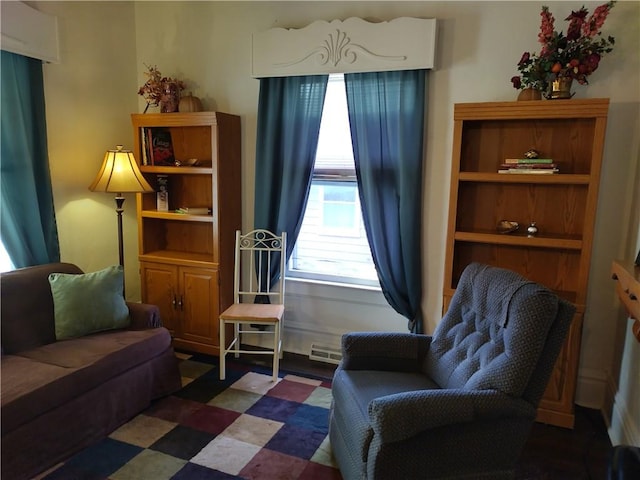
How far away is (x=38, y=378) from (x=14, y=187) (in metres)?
1.32

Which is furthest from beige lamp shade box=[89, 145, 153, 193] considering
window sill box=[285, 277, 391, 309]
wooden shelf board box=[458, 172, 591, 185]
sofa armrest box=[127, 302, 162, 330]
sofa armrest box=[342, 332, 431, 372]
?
wooden shelf board box=[458, 172, 591, 185]

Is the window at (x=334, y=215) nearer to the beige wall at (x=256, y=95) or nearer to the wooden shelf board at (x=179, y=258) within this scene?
the beige wall at (x=256, y=95)

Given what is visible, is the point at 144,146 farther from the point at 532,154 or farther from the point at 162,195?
the point at 532,154

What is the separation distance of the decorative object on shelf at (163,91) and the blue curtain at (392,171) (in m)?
1.35

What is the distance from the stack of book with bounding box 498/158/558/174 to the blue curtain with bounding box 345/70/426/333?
0.56 meters

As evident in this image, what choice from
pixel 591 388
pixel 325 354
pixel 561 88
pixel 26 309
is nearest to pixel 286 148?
pixel 325 354

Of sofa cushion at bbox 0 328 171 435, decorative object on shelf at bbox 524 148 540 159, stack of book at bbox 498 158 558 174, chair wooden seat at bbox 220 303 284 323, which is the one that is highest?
decorative object on shelf at bbox 524 148 540 159

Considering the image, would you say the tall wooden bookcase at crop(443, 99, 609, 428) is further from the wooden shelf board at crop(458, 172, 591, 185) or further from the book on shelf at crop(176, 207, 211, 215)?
the book on shelf at crop(176, 207, 211, 215)

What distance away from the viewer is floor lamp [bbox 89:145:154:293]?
123 inches

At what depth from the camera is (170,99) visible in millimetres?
3441

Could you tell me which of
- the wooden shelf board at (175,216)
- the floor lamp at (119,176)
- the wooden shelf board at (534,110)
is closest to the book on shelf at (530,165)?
the wooden shelf board at (534,110)

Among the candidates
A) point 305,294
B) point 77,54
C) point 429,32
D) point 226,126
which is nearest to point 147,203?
point 226,126

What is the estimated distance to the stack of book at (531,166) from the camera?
2553 mm

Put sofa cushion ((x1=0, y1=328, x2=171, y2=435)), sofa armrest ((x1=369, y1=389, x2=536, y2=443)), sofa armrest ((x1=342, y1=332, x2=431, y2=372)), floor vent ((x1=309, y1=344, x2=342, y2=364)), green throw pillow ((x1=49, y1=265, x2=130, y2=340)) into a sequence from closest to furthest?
sofa armrest ((x1=369, y1=389, x2=536, y2=443))
sofa cushion ((x1=0, y1=328, x2=171, y2=435))
sofa armrest ((x1=342, y1=332, x2=431, y2=372))
green throw pillow ((x1=49, y1=265, x2=130, y2=340))
floor vent ((x1=309, y1=344, x2=342, y2=364))
